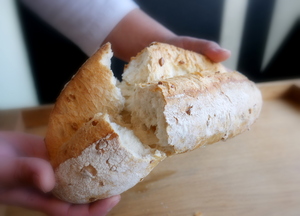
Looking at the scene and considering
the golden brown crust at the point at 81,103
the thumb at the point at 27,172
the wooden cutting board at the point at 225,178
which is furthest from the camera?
the wooden cutting board at the point at 225,178

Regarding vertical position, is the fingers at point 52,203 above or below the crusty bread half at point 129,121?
below

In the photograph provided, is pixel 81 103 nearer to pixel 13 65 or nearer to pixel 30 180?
pixel 30 180

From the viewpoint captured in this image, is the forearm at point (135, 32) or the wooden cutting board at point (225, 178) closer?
the wooden cutting board at point (225, 178)

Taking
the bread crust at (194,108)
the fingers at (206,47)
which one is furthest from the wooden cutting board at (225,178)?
the fingers at (206,47)

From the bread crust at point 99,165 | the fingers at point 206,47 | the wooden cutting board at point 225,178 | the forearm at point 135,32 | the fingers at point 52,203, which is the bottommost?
the wooden cutting board at point 225,178

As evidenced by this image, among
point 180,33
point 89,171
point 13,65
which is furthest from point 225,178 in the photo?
point 13,65

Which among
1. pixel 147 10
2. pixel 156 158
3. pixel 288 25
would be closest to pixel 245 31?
pixel 288 25

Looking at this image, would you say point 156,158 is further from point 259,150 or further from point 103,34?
point 103,34

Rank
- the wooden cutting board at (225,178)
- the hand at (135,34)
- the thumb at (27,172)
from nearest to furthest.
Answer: the thumb at (27,172) < the wooden cutting board at (225,178) < the hand at (135,34)

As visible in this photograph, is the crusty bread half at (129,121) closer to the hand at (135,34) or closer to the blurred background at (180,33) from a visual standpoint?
the hand at (135,34)
